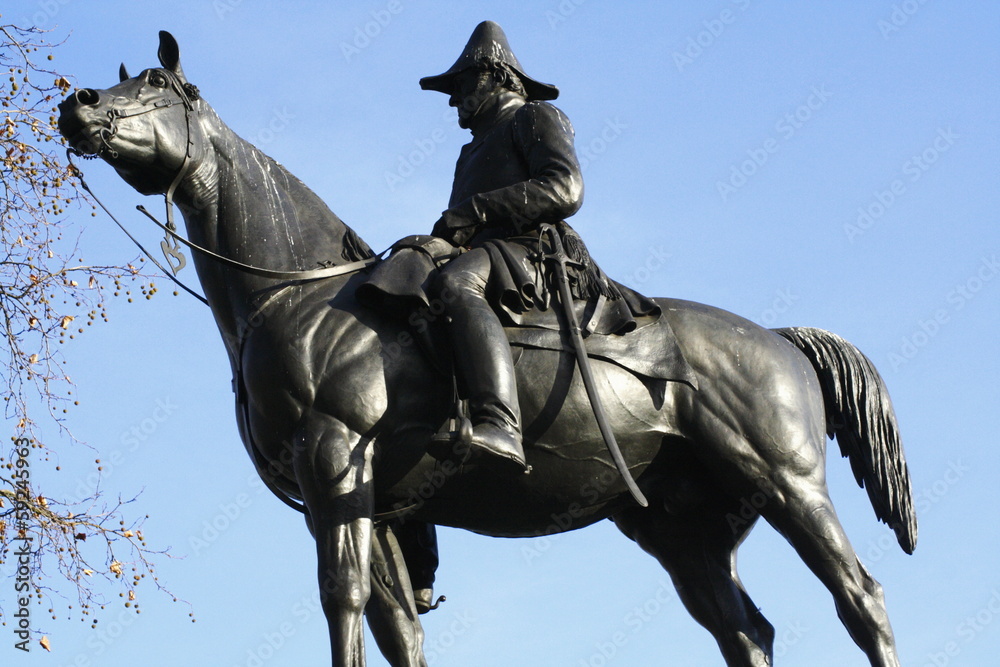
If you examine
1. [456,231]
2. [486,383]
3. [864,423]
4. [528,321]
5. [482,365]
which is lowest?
[864,423]

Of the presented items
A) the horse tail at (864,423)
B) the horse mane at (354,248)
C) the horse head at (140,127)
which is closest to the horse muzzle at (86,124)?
the horse head at (140,127)

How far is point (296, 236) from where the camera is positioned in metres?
9.40

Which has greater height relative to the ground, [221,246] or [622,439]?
[221,246]

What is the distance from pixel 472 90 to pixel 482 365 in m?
2.54

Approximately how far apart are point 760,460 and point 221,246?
353 cm

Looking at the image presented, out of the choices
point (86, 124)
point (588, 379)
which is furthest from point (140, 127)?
point (588, 379)

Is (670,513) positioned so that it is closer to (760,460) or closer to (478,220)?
(760,460)

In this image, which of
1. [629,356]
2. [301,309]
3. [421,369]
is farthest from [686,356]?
[301,309]

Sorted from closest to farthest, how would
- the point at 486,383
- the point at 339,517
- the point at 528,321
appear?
the point at 339,517 < the point at 486,383 < the point at 528,321

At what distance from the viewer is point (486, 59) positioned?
1039 centimetres

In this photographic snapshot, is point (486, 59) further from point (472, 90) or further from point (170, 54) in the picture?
point (170, 54)

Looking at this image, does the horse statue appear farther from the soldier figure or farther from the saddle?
the soldier figure

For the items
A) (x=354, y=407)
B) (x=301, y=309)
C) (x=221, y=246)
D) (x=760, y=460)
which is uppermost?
(x=221, y=246)

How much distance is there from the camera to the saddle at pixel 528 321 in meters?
9.05
